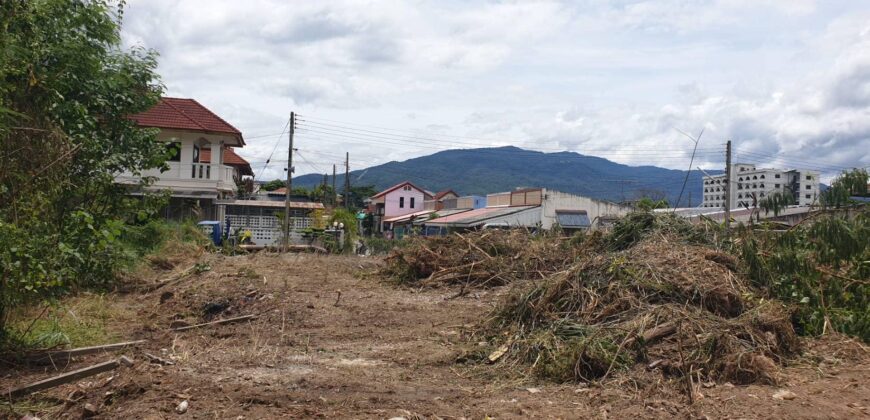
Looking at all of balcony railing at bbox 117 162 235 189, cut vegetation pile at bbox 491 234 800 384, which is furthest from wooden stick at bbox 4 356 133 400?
balcony railing at bbox 117 162 235 189

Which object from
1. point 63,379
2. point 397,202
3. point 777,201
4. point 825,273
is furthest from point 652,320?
point 397,202

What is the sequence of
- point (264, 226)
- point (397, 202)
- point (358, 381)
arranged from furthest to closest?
point (397, 202) → point (264, 226) → point (358, 381)

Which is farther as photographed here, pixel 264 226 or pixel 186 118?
pixel 264 226

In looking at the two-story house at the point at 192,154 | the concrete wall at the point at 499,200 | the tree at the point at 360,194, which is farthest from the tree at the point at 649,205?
the tree at the point at 360,194

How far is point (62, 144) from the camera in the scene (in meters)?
6.13

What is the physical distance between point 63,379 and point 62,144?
2.09m

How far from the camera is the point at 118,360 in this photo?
6.18m

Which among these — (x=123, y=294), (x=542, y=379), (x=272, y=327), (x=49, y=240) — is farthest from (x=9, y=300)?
(x=123, y=294)

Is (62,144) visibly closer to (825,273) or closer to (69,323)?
(69,323)

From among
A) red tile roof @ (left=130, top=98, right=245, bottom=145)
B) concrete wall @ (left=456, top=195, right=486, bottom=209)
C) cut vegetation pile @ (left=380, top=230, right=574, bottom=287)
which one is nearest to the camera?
cut vegetation pile @ (left=380, top=230, right=574, bottom=287)

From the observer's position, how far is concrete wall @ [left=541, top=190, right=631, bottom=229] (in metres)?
36.8

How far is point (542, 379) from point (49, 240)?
4.56 m

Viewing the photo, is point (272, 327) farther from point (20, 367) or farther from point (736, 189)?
point (736, 189)

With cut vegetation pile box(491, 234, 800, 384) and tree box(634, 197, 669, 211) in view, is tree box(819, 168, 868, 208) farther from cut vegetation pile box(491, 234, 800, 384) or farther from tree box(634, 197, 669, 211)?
tree box(634, 197, 669, 211)
